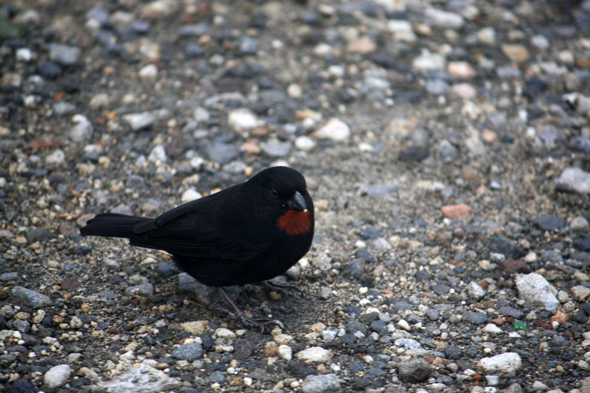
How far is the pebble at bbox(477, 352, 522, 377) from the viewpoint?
11.2ft

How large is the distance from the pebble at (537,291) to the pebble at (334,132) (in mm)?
2189

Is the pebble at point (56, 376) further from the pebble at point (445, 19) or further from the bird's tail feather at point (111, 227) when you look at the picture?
the pebble at point (445, 19)

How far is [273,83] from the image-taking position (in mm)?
A: 6133

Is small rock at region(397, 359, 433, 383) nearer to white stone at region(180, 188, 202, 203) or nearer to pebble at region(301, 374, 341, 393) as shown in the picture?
pebble at region(301, 374, 341, 393)

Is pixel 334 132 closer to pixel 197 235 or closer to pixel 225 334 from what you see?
pixel 197 235

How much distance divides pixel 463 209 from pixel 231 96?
2632 millimetres

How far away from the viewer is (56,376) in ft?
10.6

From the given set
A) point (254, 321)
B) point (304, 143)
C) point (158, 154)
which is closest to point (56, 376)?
point (254, 321)

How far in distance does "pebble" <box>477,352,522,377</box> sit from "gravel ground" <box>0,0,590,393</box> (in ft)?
0.06

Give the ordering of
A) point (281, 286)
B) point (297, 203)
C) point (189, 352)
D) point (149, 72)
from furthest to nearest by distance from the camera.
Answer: point (149, 72) < point (281, 286) < point (297, 203) < point (189, 352)

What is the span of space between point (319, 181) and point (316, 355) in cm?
196

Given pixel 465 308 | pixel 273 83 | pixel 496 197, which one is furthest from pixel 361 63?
pixel 465 308

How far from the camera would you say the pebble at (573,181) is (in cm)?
492

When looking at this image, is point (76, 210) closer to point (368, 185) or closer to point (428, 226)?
point (368, 185)
